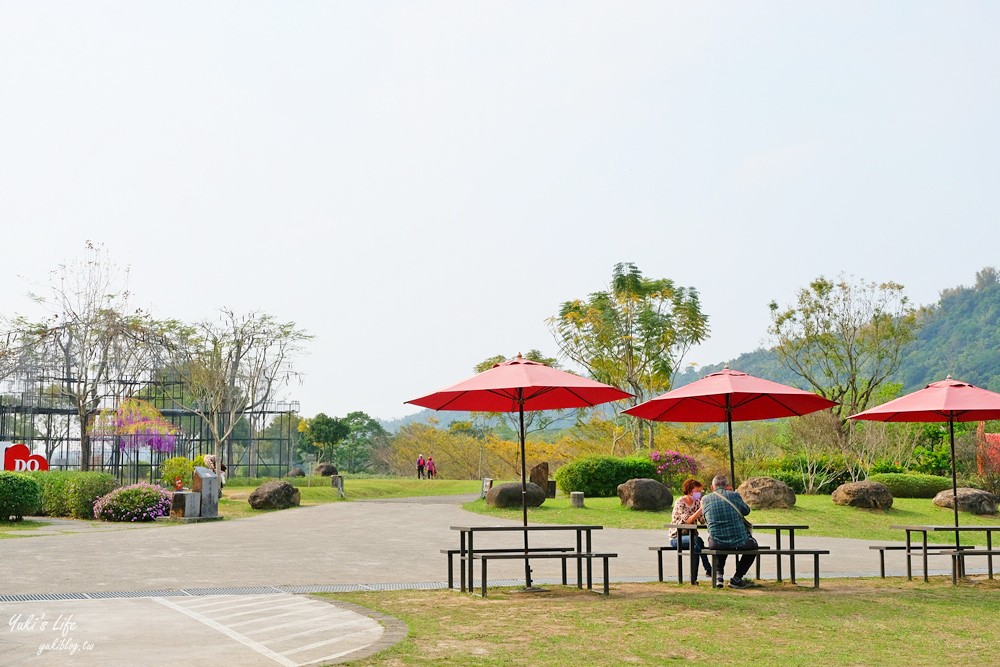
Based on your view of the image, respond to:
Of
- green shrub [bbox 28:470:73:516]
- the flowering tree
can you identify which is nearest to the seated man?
green shrub [bbox 28:470:73:516]

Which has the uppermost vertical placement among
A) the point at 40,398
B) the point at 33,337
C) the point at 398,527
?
the point at 33,337

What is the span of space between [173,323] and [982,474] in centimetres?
3377

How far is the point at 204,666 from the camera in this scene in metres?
6.10

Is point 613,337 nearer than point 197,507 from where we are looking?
No

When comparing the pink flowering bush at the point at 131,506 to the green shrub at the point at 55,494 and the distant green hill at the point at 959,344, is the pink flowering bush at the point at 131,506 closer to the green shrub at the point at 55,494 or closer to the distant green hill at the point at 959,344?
the green shrub at the point at 55,494

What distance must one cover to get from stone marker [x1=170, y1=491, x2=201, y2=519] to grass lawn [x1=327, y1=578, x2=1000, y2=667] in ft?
44.8

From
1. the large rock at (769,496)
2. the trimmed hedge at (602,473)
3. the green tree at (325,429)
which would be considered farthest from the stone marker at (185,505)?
the green tree at (325,429)

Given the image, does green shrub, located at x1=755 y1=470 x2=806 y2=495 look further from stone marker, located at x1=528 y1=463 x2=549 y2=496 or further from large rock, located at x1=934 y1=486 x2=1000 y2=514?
stone marker, located at x1=528 y1=463 x2=549 y2=496

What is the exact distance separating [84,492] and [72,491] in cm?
44

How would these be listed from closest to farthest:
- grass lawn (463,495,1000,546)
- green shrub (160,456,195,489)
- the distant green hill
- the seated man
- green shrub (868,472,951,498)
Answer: the seated man → grass lawn (463,495,1000,546) → green shrub (868,472,951,498) → green shrub (160,456,195,489) → the distant green hill

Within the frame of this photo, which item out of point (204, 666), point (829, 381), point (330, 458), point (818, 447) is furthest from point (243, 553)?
point (330, 458)

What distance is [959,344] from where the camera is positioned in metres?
79.9

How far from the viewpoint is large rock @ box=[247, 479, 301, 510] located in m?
26.7

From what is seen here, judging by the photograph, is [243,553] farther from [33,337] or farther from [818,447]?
[33,337]
